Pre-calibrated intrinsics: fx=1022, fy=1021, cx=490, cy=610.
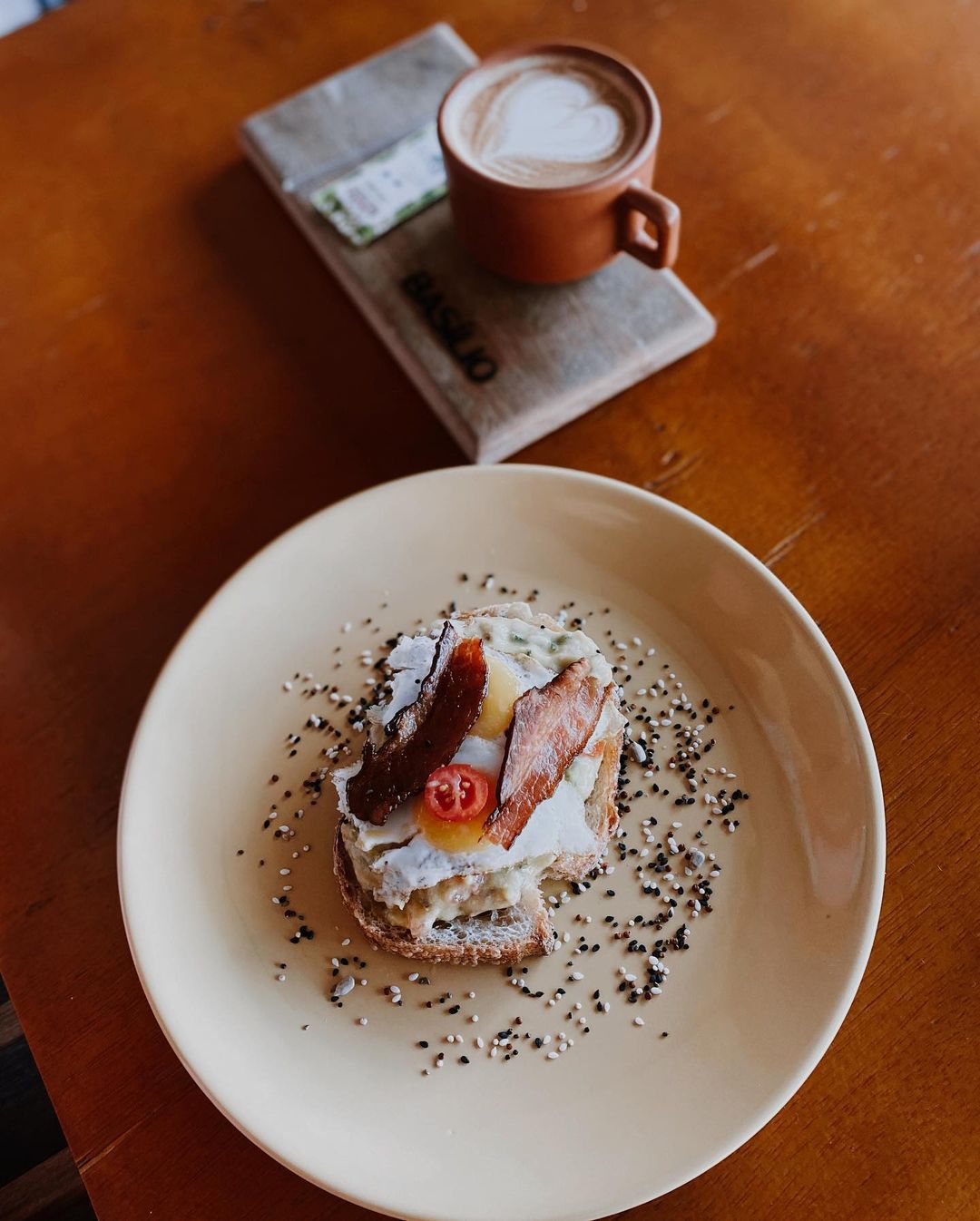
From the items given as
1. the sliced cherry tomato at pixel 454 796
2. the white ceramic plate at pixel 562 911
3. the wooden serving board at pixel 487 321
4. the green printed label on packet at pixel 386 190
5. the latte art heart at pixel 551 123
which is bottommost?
the white ceramic plate at pixel 562 911

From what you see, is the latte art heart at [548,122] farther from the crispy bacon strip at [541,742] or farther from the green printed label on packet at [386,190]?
the crispy bacon strip at [541,742]

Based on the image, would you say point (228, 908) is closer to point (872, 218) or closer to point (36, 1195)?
point (36, 1195)

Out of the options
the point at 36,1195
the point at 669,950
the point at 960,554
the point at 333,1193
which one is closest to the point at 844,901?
the point at 669,950

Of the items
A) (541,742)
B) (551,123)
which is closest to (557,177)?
(551,123)

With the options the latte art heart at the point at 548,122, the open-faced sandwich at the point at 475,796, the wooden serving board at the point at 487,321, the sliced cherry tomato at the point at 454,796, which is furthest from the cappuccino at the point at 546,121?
the sliced cherry tomato at the point at 454,796

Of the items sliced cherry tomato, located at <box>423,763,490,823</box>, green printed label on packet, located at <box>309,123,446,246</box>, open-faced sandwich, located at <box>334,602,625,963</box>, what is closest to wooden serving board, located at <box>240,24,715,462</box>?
green printed label on packet, located at <box>309,123,446,246</box>
